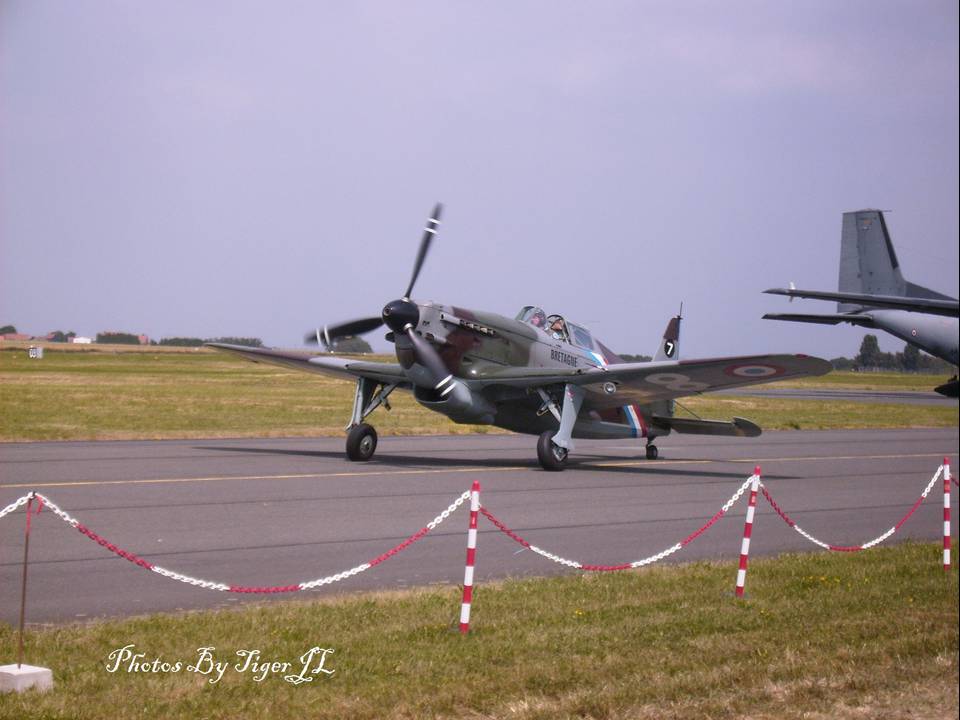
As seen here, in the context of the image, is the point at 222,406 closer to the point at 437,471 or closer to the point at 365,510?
the point at 437,471

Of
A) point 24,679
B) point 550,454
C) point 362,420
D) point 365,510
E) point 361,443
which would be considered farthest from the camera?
point 362,420

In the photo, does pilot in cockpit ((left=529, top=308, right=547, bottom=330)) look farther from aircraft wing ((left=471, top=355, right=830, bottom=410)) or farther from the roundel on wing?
the roundel on wing

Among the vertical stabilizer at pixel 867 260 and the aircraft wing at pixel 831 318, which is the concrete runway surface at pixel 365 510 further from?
the vertical stabilizer at pixel 867 260

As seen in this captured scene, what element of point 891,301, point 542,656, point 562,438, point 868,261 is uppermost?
point 868,261

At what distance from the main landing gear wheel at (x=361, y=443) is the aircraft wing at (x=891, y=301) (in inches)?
391

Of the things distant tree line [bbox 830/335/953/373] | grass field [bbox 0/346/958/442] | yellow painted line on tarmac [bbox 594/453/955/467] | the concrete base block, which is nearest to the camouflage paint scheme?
yellow painted line on tarmac [bbox 594/453/955/467]

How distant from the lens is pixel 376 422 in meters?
34.5

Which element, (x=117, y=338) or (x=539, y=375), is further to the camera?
(x=539, y=375)

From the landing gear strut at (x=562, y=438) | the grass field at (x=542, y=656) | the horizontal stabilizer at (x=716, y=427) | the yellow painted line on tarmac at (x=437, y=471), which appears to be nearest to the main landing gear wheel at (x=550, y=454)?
the landing gear strut at (x=562, y=438)

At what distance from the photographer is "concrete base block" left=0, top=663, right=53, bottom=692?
6160mm

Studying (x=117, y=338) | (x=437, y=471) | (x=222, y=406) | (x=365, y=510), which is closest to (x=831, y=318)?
(x=365, y=510)

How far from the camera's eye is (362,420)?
22047 millimetres

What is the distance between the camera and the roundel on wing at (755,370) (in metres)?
18.3

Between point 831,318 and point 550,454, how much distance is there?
7.32 metres
